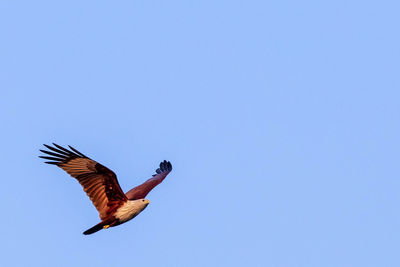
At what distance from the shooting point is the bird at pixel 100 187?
20.0 metres

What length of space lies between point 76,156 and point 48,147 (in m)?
0.69

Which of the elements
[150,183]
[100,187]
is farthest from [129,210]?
[150,183]

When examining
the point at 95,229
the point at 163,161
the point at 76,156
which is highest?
the point at 163,161

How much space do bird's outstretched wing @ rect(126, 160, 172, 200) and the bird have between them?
1.39 metres

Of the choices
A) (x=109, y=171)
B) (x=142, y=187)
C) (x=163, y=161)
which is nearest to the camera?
(x=109, y=171)

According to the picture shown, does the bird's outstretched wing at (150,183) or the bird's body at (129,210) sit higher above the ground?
the bird's outstretched wing at (150,183)

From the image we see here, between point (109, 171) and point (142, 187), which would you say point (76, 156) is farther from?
point (142, 187)

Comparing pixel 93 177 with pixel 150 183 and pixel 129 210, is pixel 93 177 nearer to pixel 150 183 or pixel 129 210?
pixel 129 210

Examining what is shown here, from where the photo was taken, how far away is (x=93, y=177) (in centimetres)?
2017

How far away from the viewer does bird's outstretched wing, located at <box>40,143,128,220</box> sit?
20.0 metres

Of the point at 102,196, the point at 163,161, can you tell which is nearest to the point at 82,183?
the point at 102,196

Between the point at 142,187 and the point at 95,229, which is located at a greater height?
the point at 142,187

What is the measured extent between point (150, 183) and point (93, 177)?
309cm

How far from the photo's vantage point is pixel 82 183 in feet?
66.4
